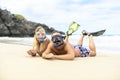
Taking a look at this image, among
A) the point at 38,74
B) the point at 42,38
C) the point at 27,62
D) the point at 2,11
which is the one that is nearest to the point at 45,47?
the point at 42,38

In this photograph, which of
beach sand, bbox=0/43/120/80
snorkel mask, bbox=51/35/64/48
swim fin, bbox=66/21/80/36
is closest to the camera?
beach sand, bbox=0/43/120/80

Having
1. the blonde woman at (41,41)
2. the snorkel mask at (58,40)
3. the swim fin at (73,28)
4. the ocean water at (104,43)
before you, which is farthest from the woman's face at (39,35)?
the ocean water at (104,43)

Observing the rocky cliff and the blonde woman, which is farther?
the rocky cliff

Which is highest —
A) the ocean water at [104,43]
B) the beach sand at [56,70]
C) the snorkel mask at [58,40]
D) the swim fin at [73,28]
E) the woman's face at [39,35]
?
the swim fin at [73,28]

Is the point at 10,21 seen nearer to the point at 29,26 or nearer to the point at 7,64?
the point at 29,26

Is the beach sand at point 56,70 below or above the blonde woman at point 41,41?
below

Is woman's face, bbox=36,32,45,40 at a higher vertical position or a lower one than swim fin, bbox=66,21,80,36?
lower

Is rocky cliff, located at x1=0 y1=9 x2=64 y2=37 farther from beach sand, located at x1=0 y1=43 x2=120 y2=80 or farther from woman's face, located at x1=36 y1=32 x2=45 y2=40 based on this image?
beach sand, located at x1=0 y1=43 x2=120 y2=80

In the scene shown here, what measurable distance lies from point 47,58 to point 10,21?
45.6 metres

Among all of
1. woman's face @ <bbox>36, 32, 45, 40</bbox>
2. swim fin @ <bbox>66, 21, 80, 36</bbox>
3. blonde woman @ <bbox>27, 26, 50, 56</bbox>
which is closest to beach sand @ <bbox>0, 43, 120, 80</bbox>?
blonde woman @ <bbox>27, 26, 50, 56</bbox>

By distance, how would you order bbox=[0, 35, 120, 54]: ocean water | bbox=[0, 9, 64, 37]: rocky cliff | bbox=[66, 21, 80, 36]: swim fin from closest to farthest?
bbox=[66, 21, 80, 36]: swim fin
bbox=[0, 35, 120, 54]: ocean water
bbox=[0, 9, 64, 37]: rocky cliff

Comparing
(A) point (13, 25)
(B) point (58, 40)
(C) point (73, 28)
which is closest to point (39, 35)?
(B) point (58, 40)

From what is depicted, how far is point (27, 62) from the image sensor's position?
547 cm

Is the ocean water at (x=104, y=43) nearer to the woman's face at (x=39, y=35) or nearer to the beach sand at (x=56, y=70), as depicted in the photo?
the woman's face at (x=39, y=35)
